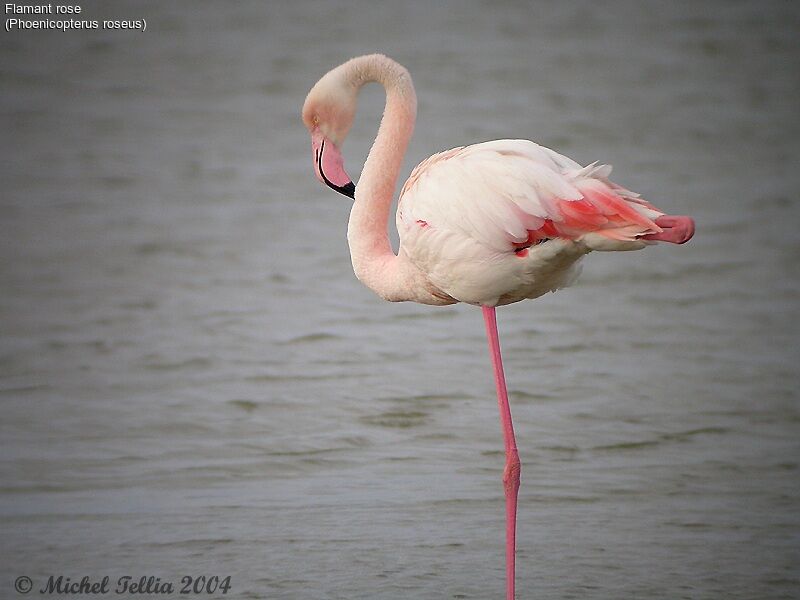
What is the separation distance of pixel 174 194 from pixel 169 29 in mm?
7278

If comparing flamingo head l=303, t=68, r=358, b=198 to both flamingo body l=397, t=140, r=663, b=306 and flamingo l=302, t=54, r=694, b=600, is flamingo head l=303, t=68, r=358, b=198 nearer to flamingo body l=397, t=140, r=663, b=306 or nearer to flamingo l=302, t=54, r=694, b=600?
flamingo l=302, t=54, r=694, b=600

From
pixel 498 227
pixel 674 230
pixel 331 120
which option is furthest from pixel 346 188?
pixel 674 230

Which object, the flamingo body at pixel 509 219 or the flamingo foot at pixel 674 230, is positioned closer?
the flamingo foot at pixel 674 230

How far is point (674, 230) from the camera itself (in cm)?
419

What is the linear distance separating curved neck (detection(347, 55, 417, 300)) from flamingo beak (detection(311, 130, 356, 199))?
0.10m

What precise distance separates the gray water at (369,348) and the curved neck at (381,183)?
1148mm

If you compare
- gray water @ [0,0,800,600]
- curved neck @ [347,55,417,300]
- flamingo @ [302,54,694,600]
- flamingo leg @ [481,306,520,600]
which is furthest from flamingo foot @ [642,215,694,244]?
gray water @ [0,0,800,600]

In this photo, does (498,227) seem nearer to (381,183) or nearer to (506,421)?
(506,421)

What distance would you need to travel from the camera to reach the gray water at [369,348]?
548 centimetres

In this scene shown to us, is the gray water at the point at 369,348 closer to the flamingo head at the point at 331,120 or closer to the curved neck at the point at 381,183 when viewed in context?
the curved neck at the point at 381,183

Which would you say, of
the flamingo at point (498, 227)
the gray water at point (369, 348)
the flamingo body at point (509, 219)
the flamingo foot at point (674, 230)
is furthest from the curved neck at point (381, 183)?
the flamingo foot at point (674, 230)

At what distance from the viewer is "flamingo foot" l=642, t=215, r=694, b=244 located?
4.15 metres

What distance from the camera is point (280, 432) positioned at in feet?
23.3

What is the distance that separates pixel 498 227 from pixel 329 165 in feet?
3.80
